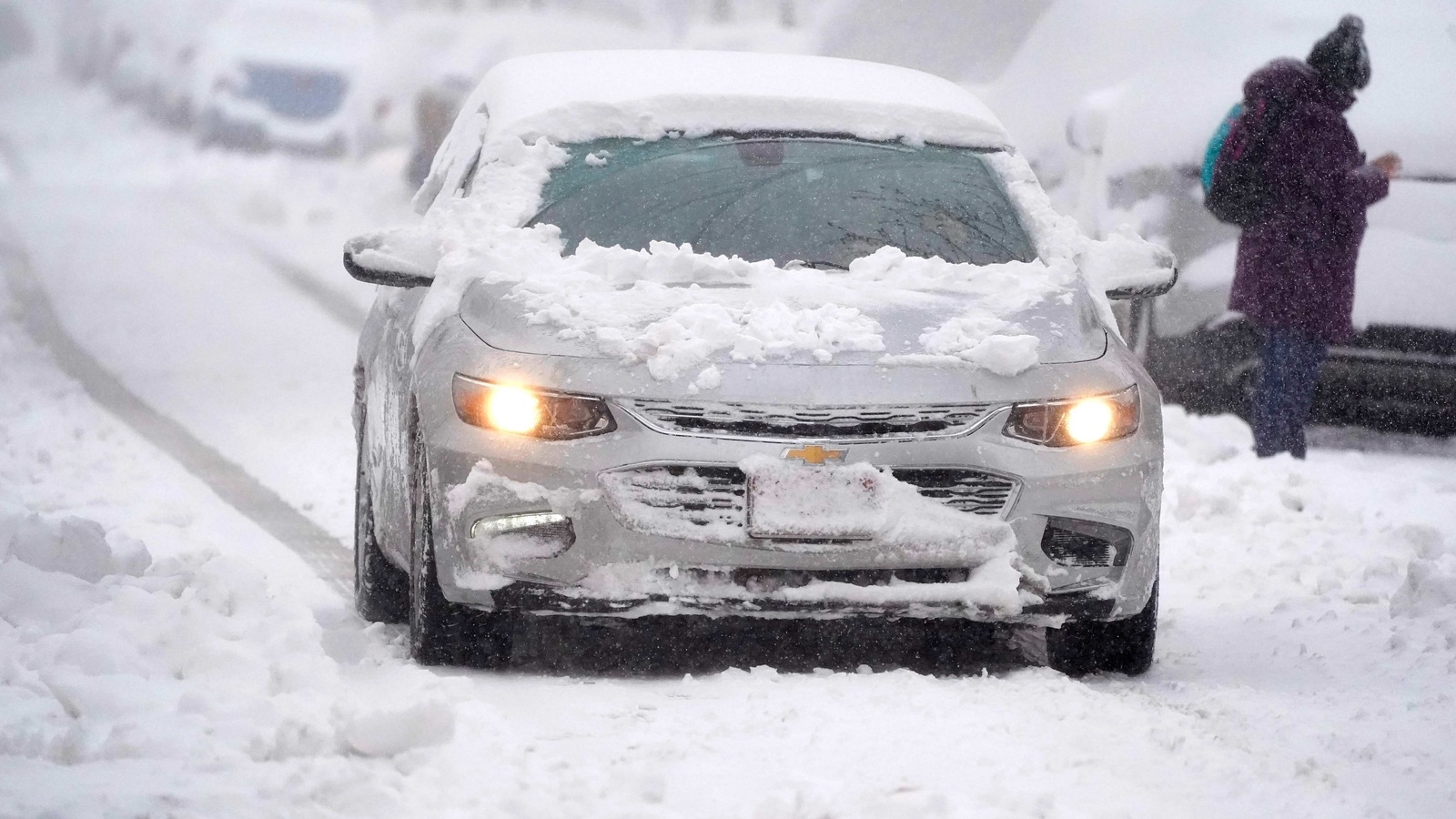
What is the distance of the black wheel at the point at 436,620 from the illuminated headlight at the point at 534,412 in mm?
204

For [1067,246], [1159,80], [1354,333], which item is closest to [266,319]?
[1159,80]

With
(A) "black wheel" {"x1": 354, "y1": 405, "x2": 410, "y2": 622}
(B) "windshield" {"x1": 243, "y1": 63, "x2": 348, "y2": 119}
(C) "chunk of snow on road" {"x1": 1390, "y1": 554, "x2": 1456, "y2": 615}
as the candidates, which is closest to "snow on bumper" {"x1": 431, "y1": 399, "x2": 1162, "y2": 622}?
(A) "black wheel" {"x1": 354, "y1": 405, "x2": 410, "y2": 622}

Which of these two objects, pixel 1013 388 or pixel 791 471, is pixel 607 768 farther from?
pixel 1013 388

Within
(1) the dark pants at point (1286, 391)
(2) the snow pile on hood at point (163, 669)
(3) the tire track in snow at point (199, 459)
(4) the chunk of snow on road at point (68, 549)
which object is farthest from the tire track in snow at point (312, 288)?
(2) the snow pile on hood at point (163, 669)

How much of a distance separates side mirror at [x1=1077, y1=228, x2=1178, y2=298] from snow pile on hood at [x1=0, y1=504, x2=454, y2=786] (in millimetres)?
2079

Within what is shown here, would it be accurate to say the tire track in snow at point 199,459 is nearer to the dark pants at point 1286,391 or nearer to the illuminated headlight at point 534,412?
the illuminated headlight at point 534,412

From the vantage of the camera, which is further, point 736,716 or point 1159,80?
point 1159,80

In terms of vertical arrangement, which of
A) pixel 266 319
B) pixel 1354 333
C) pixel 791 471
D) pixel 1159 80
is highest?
pixel 791 471

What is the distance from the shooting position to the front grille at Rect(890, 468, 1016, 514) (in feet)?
16.6

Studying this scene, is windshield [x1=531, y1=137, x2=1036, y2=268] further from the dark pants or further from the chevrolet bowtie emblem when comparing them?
the dark pants

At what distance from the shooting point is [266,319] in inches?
590

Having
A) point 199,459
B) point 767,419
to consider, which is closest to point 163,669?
point 767,419

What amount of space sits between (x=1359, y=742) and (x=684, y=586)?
1.49 metres

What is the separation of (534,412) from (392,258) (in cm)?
80
